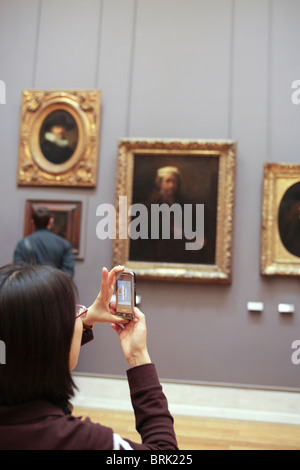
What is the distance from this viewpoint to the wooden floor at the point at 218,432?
4742mm

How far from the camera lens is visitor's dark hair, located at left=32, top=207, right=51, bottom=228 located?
6.03 meters

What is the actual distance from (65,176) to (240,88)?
2.86m

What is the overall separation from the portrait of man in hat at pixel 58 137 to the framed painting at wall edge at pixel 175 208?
805mm

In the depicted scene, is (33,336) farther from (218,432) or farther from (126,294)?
(218,432)

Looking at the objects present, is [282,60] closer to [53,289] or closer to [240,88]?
[240,88]

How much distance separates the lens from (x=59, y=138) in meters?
6.71

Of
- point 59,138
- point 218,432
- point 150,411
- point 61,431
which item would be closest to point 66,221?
point 59,138

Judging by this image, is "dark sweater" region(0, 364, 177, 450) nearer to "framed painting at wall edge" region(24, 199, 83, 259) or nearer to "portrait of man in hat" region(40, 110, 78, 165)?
"framed painting at wall edge" region(24, 199, 83, 259)

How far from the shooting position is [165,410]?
1450 mm

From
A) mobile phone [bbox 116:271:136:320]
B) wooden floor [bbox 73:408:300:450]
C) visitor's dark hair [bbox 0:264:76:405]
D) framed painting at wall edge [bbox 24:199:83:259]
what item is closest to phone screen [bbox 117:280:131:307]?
mobile phone [bbox 116:271:136:320]

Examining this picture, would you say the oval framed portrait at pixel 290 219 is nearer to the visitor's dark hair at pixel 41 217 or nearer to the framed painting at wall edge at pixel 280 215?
the framed painting at wall edge at pixel 280 215

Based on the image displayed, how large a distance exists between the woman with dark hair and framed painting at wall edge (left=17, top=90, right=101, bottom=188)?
535 centimetres

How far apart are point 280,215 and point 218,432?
2962 millimetres
